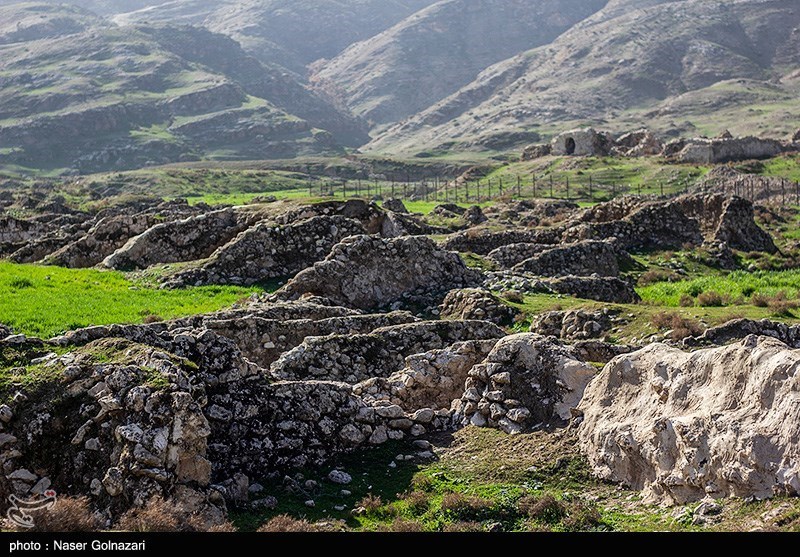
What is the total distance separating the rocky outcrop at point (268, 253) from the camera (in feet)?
98.8

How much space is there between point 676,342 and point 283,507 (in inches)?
496

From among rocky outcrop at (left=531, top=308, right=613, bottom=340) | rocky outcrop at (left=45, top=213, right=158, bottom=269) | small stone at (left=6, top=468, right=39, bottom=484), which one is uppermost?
small stone at (left=6, top=468, right=39, bottom=484)

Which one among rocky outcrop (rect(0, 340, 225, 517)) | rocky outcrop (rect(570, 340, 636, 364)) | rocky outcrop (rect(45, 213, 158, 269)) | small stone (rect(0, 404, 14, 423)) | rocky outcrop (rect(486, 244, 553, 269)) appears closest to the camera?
rocky outcrop (rect(0, 340, 225, 517))

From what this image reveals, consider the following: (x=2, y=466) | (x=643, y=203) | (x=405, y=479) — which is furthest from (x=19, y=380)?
(x=643, y=203)

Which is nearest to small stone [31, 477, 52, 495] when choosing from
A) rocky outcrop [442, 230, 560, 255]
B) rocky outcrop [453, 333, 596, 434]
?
rocky outcrop [453, 333, 596, 434]

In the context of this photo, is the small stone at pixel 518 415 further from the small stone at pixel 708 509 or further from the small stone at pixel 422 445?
the small stone at pixel 708 509

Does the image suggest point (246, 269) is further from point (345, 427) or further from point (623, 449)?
point (623, 449)

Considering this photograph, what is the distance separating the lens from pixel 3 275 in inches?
1101

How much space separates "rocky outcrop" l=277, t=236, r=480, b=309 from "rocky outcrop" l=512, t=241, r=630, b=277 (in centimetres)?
462

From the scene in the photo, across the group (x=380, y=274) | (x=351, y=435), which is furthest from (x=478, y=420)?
(x=380, y=274)

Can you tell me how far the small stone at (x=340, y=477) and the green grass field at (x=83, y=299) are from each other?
1077 centimetres

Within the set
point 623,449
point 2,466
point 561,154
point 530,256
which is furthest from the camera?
point 561,154

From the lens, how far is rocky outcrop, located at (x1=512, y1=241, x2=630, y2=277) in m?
34.2

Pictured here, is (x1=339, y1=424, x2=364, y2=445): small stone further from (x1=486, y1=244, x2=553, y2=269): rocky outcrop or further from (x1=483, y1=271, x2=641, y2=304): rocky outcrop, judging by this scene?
(x1=486, y1=244, x2=553, y2=269): rocky outcrop
